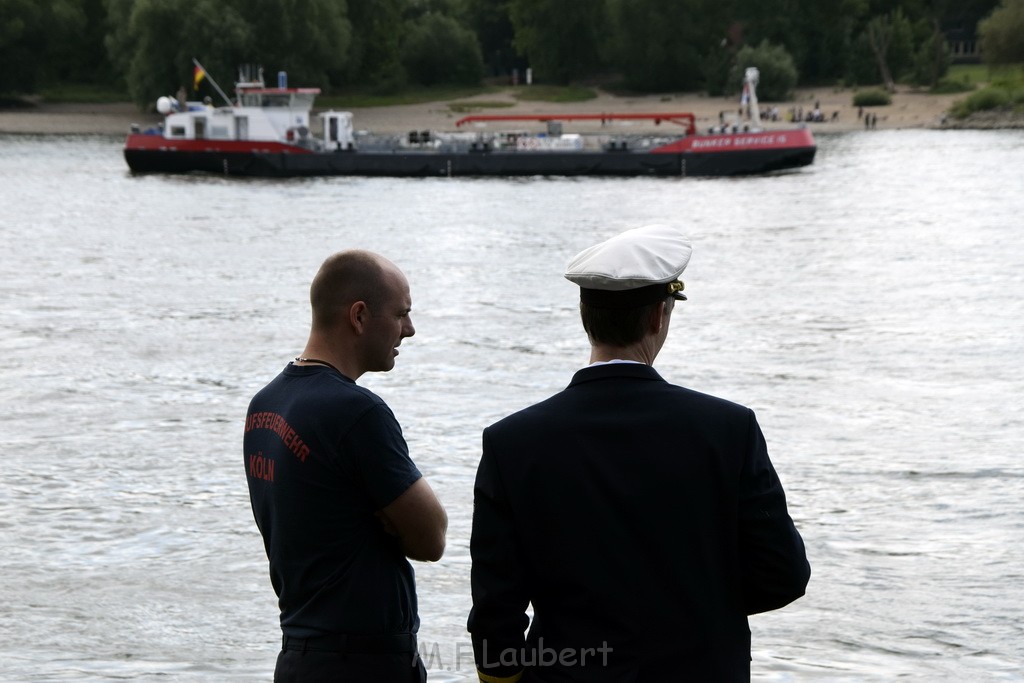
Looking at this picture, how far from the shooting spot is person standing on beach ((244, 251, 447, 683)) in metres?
3.65

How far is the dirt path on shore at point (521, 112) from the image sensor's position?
93.8 meters

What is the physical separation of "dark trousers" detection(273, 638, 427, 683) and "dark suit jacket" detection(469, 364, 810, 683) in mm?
550

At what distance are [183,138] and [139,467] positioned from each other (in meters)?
47.1

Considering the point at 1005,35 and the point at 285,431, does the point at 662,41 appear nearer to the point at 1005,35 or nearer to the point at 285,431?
the point at 1005,35

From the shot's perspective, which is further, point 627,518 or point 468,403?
point 468,403

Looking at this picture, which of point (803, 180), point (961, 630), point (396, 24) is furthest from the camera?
point (396, 24)

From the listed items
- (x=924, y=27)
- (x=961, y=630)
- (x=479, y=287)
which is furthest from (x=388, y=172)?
(x=924, y=27)

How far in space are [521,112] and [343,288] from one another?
96733 millimetres

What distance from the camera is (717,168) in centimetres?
5666

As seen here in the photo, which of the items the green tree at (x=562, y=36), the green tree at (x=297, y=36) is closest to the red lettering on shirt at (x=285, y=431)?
the green tree at (x=297, y=36)

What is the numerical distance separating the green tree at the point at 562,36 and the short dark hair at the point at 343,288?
4320 inches

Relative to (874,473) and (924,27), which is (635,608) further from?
(924,27)

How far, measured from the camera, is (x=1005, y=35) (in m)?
101

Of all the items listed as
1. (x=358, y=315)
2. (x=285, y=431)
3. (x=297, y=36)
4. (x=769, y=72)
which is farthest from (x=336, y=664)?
(x=769, y=72)
